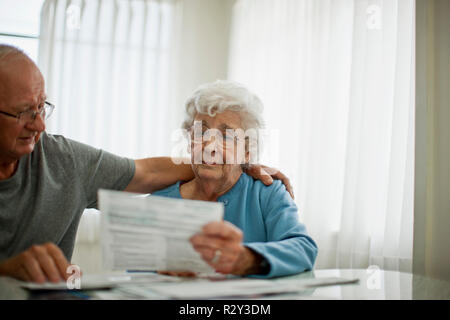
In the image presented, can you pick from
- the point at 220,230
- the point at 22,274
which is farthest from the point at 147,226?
the point at 22,274

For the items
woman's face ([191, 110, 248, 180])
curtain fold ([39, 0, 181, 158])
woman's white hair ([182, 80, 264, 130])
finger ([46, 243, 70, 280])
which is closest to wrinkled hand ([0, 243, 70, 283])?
finger ([46, 243, 70, 280])

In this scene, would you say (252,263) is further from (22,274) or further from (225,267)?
(22,274)

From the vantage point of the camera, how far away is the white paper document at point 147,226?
0.63 meters

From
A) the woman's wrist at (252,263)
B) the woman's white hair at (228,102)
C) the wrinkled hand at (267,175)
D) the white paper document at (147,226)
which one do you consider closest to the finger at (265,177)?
the wrinkled hand at (267,175)

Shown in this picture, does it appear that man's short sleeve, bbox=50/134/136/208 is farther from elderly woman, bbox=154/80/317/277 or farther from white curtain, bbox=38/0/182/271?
white curtain, bbox=38/0/182/271

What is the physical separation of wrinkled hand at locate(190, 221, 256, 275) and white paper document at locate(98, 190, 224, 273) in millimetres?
15

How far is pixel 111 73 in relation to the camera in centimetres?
372

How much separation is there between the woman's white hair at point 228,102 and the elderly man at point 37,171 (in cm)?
28

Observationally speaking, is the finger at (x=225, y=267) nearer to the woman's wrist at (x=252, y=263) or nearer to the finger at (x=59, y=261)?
the woman's wrist at (x=252, y=263)

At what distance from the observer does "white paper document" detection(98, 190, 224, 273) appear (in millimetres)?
626

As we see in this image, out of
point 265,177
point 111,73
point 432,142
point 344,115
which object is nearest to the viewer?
point 265,177

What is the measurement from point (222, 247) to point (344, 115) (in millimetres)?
1960
